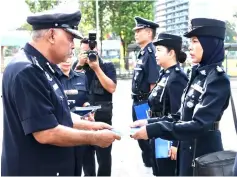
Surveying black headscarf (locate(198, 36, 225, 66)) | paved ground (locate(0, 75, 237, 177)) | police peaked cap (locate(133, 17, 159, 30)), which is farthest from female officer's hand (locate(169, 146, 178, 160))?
police peaked cap (locate(133, 17, 159, 30))

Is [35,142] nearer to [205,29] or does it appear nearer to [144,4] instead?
[205,29]

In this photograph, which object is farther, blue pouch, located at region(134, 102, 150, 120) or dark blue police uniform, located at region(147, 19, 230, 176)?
blue pouch, located at region(134, 102, 150, 120)

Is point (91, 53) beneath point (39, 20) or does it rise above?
beneath

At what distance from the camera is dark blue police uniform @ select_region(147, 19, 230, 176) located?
2.67 meters

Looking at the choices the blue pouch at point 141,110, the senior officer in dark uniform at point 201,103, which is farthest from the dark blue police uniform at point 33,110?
the blue pouch at point 141,110

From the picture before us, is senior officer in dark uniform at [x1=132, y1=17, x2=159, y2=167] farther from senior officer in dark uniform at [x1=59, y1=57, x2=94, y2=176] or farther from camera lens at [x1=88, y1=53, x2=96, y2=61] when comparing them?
senior officer in dark uniform at [x1=59, y1=57, x2=94, y2=176]

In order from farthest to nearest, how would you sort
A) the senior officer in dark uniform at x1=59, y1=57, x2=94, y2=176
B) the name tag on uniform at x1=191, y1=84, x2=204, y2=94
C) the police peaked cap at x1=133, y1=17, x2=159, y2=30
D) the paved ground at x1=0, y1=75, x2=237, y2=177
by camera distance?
the police peaked cap at x1=133, y1=17, x2=159, y2=30, the paved ground at x1=0, y1=75, x2=237, y2=177, the senior officer in dark uniform at x1=59, y1=57, x2=94, y2=176, the name tag on uniform at x1=191, y1=84, x2=204, y2=94

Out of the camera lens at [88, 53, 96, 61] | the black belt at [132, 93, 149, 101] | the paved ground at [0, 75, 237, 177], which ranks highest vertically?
the camera lens at [88, 53, 96, 61]

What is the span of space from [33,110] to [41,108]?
43 mm

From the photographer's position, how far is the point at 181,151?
9.73 ft

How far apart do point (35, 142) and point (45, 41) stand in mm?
574

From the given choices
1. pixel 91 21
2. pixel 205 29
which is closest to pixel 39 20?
pixel 205 29

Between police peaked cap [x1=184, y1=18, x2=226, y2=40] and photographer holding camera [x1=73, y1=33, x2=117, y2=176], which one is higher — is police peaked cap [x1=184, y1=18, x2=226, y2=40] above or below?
above

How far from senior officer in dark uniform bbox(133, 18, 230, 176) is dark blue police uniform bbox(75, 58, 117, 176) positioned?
1.61 m
